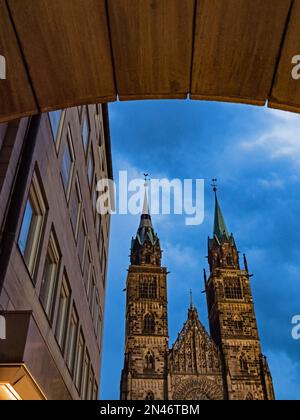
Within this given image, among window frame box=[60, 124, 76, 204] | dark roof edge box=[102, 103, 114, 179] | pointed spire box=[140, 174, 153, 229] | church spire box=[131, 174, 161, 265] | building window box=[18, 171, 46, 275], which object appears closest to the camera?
building window box=[18, 171, 46, 275]

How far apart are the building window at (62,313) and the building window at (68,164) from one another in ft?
7.90

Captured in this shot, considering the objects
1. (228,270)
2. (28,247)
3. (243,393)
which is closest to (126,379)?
(243,393)

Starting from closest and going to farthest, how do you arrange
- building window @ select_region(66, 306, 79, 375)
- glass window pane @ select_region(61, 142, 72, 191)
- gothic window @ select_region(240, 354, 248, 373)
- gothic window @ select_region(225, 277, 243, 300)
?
glass window pane @ select_region(61, 142, 72, 191)
building window @ select_region(66, 306, 79, 375)
gothic window @ select_region(240, 354, 248, 373)
gothic window @ select_region(225, 277, 243, 300)

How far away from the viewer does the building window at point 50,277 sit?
9.20 meters

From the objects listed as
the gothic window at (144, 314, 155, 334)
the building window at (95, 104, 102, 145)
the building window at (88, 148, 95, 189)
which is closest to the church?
the gothic window at (144, 314, 155, 334)

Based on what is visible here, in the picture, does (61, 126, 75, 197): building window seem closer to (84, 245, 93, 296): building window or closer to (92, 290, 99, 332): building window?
(84, 245, 93, 296): building window

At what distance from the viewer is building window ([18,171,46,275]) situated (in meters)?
7.95

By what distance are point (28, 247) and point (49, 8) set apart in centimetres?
603

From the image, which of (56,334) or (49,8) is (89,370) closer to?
(56,334)

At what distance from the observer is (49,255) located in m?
9.70

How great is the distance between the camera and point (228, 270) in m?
59.1

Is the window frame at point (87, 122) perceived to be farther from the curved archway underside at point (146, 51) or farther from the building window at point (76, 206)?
the curved archway underside at point (146, 51)

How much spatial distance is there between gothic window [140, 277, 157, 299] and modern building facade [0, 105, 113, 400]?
3843 centimetres

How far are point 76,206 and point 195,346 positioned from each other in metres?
44.3
